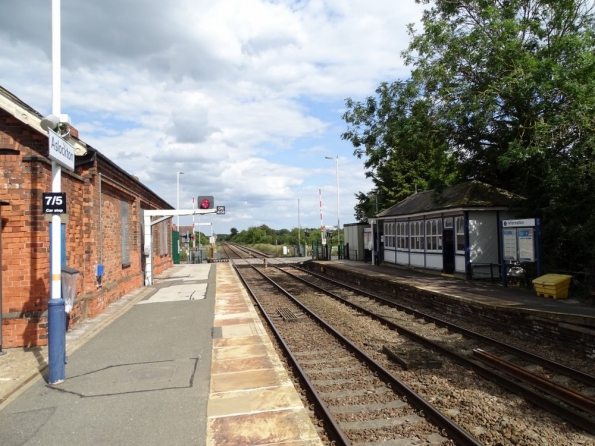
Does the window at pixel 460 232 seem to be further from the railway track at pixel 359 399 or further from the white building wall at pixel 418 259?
the railway track at pixel 359 399

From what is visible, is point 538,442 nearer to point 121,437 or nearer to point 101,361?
point 121,437

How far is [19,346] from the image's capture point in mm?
8258

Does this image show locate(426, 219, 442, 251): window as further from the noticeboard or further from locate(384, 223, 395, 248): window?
the noticeboard

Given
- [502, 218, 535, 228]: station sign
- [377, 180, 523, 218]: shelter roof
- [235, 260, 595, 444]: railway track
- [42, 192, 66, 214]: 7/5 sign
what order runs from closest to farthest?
[235, 260, 595, 444]: railway track, [42, 192, 66, 214]: 7/5 sign, [502, 218, 535, 228]: station sign, [377, 180, 523, 218]: shelter roof

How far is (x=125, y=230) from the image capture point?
16172mm

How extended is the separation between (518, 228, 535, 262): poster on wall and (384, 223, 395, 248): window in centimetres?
1148

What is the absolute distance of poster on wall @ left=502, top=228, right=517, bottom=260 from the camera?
13.6 m

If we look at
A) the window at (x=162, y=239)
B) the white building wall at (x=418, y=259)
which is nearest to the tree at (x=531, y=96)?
the white building wall at (x=418, y=259)

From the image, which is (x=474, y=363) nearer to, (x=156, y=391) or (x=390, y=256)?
(x=156, y=391)

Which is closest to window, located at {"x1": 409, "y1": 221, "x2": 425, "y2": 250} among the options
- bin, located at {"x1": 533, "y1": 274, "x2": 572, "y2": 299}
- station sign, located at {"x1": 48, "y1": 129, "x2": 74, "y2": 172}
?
bin, located at {"x1": 533, "y1": 274, "x2": 572, "y2": 299}

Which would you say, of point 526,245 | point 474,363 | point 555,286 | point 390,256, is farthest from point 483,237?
point 474,363

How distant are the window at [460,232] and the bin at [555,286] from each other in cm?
511

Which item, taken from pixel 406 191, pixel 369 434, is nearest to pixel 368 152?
pixel 369 434

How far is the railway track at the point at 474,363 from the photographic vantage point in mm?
5691
